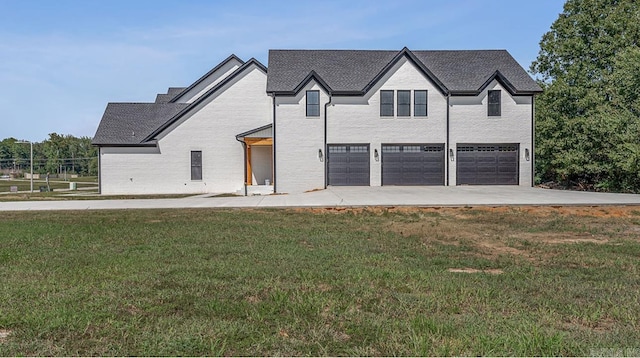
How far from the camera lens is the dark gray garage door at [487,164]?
26.1 metres

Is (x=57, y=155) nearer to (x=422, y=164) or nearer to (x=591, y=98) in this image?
(x=422, y=164)

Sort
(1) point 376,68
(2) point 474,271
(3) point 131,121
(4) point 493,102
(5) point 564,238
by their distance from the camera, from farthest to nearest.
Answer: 1. (3) point 131,121
2. (1) point 376,68
3. (4) point 493,102
4. (5) point 564,238
5. (2) point 474,271

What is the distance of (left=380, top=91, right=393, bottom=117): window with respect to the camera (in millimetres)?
26078

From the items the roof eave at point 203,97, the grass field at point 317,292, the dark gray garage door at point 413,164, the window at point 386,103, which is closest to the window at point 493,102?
the dark gray garage door at point 413,164

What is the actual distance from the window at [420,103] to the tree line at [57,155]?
81847 millimetres

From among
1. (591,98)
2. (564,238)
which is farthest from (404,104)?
(564,238)

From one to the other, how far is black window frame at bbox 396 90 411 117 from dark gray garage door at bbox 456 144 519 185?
3.95 meters

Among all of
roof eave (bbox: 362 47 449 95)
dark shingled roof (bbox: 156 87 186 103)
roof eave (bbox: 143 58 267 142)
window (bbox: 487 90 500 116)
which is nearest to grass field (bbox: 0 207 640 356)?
roof eave (bbox: 362 47 449 95)

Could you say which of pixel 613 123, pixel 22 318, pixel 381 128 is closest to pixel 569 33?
pixel 613 123

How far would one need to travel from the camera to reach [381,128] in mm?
25938

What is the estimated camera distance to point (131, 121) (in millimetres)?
29984

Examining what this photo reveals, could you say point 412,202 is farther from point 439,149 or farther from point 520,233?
point 439,149

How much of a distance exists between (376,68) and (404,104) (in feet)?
11.8

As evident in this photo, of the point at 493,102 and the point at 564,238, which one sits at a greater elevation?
the point at 493,102
